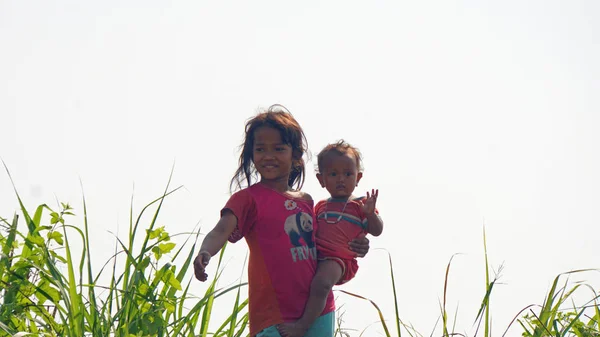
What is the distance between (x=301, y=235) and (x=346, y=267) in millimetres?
259

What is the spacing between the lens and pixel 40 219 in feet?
13.2

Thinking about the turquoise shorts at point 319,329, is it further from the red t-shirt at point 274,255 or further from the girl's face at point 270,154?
the girl's face at point 270,154

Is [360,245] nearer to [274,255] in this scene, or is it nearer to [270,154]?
[274,255]

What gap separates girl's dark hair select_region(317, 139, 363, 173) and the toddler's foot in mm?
824

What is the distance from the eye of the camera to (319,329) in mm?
3746

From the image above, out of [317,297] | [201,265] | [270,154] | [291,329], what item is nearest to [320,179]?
[270,154]

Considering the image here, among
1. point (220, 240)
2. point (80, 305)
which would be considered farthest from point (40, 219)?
point (220, 240)

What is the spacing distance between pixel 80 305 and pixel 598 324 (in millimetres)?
2584

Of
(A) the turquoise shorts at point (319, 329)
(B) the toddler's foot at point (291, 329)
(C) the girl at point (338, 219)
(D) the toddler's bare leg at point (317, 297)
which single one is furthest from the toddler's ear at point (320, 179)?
(B) the toddler's foot at point (291, 329)

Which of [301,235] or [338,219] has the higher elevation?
[338,219]

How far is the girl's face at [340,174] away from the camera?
4109 millimetres

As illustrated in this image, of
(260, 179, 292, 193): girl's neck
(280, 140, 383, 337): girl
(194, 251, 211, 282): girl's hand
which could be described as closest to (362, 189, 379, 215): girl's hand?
(280, 140, 383, 337): girl

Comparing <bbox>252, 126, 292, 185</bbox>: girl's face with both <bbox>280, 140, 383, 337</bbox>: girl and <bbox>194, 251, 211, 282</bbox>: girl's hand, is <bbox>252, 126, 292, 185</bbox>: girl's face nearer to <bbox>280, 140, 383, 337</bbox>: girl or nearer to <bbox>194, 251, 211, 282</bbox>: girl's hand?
<bbox>280, 140, 383, 337</bbox>: girl

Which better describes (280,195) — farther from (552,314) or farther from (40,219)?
(552,314)
